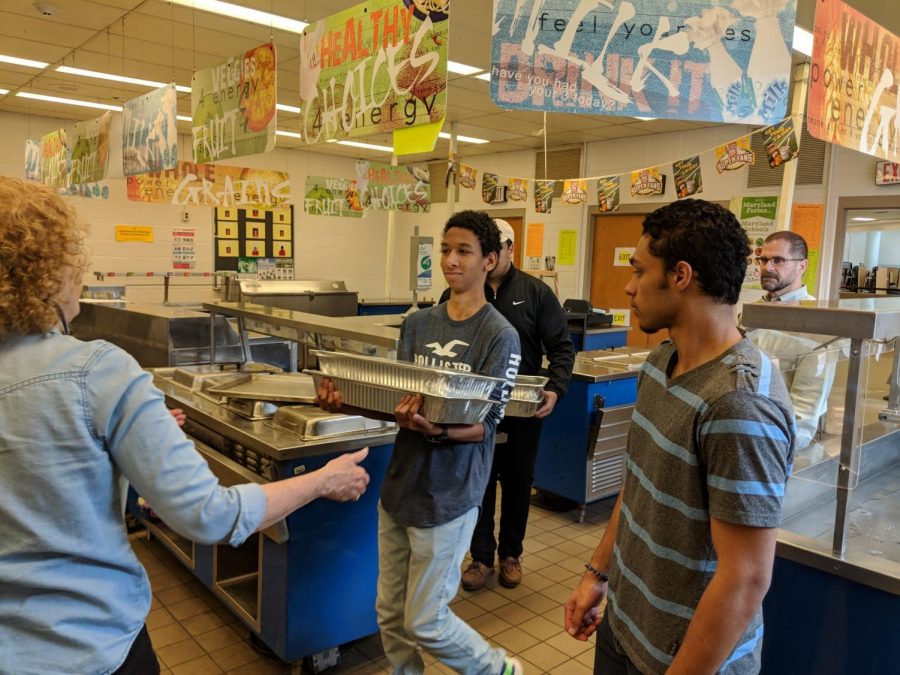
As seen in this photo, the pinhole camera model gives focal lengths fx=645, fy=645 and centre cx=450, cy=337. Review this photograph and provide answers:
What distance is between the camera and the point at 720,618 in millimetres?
1025

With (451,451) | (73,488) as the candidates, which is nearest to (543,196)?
(451,451)

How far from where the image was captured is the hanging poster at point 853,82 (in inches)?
95.7

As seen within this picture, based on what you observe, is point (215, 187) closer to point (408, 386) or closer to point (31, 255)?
point (408, 386)

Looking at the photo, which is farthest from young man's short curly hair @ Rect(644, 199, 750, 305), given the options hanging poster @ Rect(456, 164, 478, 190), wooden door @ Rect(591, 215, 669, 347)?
wooden door @ Rect(591, 215, 669, 347)

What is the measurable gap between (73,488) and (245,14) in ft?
14.8

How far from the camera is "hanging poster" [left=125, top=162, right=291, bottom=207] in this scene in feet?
18.6

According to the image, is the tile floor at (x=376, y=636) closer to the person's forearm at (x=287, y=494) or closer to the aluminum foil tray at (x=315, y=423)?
the aluminum foil tray at (x=315, y=423)

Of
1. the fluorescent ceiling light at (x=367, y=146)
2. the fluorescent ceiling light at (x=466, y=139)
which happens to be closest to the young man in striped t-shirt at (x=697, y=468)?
the fluorescent ceiling light at (x=466, y=139)

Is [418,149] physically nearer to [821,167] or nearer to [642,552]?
[642,552]

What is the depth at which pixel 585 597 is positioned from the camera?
4.81ft

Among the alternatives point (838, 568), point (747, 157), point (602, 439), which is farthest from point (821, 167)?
point (838, 568)

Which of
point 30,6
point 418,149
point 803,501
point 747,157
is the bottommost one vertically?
point 803,501

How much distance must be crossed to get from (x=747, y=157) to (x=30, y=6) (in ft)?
16.4

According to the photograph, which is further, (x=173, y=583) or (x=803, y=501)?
(x=173, y=583)
